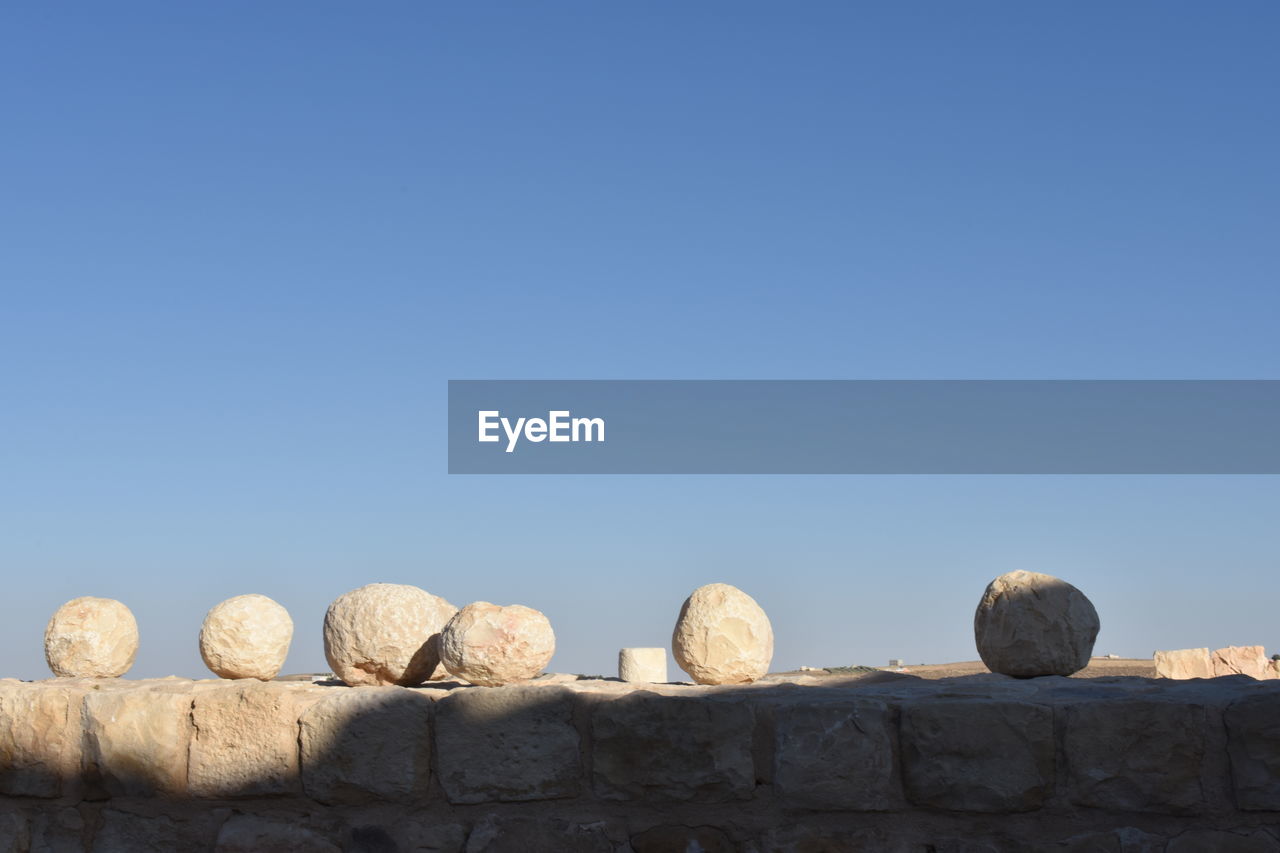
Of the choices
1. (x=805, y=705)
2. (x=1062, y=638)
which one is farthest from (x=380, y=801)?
(x=1062, y=638)

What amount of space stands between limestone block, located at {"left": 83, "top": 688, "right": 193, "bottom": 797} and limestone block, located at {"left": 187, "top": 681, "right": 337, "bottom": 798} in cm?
8

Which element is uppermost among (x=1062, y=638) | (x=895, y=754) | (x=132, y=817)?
(x=1062, y=638)

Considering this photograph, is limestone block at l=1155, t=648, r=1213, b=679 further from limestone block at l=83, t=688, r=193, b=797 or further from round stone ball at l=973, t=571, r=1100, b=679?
limestone block at l=83, t=688, r=193, b=797

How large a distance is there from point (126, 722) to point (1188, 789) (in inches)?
175

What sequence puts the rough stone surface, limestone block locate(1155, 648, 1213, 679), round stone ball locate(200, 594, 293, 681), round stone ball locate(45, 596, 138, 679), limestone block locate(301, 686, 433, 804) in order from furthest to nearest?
the rough stone surface → limestone block locate(1155, 648, 1213, 679) → round stone ball locate(45, 596, 138, 679) → round stone ball locate(200, 594, 293, 681) → limestone block locate(301, 686, 433, 804)

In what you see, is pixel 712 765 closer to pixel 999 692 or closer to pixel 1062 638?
pixel 999 692

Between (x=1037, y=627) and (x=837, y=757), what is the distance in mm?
1330

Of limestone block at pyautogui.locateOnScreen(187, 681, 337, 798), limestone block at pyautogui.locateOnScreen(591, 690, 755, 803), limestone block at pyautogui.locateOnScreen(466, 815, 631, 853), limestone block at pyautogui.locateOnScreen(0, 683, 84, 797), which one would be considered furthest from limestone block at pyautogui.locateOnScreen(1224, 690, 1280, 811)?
limestone block at pyautogui.locateOnScreen(0, 683, 84, 797)

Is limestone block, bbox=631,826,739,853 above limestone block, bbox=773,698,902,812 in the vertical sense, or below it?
below

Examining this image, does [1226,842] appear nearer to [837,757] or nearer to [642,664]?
[837,757]

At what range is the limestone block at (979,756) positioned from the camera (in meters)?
4.54

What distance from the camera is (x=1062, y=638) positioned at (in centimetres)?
540

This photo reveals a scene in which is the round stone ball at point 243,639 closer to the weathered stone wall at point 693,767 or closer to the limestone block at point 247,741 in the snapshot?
the weathered stone wall at point 693,767

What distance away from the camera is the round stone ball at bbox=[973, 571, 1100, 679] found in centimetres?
540
